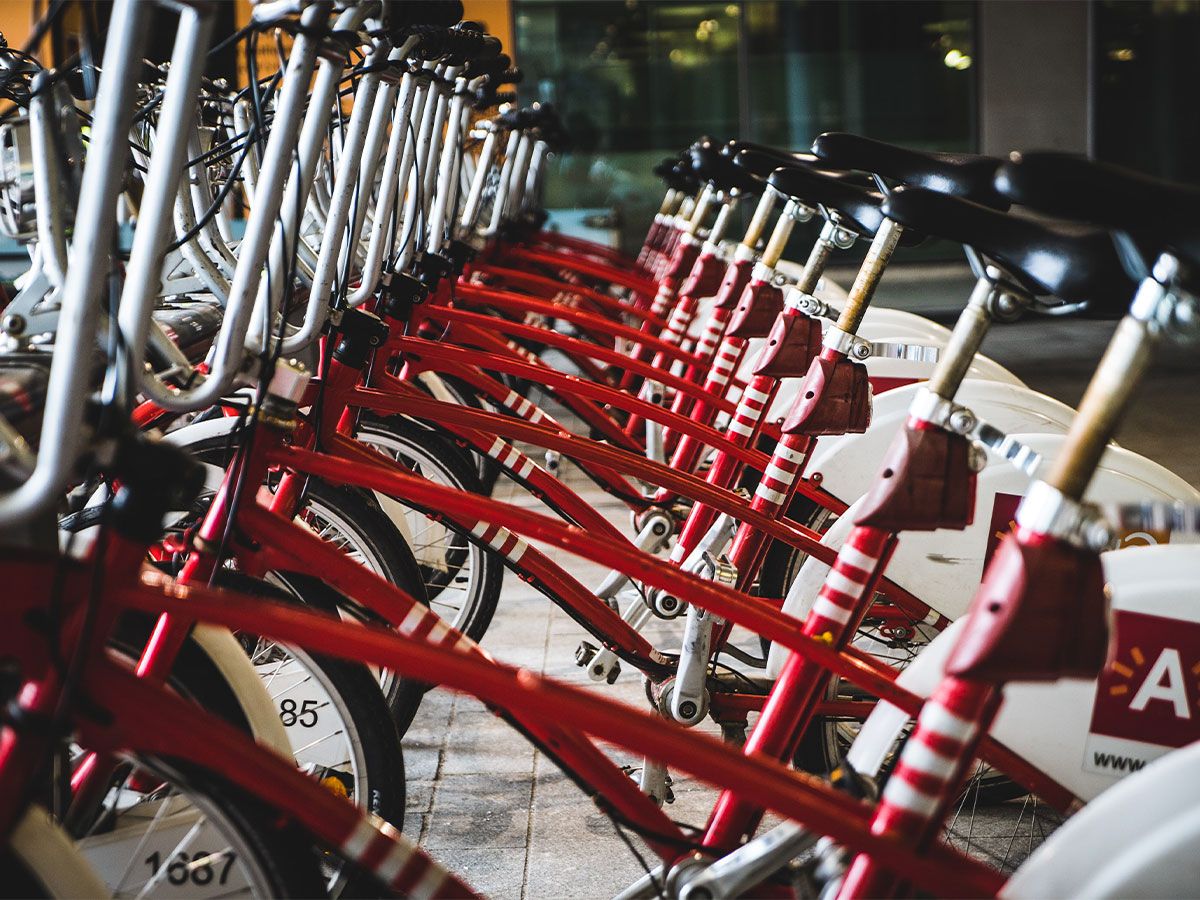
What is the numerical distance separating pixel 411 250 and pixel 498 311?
1.76 meters

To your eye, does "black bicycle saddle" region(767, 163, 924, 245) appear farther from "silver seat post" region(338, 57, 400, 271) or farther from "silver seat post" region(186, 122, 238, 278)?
"silver seat post" region(186, 122, 238, 278)

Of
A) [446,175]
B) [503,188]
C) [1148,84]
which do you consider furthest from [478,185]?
[1148,84]

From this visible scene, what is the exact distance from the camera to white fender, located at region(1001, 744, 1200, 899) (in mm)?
1188

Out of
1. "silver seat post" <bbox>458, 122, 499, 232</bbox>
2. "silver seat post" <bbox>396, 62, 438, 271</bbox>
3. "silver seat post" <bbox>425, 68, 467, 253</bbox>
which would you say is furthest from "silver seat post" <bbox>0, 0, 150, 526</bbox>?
"silver seat post" <bbox>458, 122, 499, 232</bbox>

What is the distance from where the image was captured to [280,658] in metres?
1.83

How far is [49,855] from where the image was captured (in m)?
1.17

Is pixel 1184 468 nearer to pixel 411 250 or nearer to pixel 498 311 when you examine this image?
pixel 498 311

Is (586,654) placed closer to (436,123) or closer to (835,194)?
(835,194)

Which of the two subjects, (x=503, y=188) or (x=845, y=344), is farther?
(x=503, y=188)

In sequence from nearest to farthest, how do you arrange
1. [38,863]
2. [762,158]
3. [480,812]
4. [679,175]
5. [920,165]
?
[38,863] < [920,165] < [480,812] < [762,158] < [679,175]

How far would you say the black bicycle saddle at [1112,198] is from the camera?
3.93ft

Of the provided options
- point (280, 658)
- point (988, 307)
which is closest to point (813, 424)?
point (988, 307)

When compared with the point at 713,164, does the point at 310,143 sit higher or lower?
higher

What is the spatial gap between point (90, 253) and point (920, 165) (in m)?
1.17
